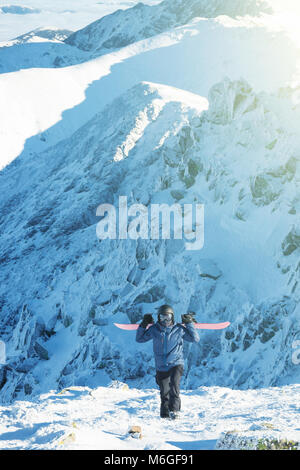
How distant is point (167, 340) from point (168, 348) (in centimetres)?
16

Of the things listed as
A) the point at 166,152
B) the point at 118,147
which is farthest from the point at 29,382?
the point at 118,147

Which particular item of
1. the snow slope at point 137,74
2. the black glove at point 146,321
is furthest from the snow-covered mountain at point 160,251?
the snow slope at point 137,74

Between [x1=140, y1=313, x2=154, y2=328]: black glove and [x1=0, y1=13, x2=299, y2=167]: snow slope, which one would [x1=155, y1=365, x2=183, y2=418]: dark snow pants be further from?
[x1=0, y1=13, x2=299, y2=167]: snow slope

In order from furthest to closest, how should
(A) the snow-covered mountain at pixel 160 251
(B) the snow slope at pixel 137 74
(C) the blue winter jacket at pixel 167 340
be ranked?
(B) the snow slope at pixel 137 74
(A) the snow-covered mountain at pixel 160 251
(C) the blue winter jacket at pixel 167 340

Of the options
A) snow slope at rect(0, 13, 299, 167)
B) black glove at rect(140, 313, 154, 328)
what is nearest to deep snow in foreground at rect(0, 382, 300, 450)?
black glove at rect(140, 313, 154, 328)

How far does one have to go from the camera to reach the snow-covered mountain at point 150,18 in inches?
5331

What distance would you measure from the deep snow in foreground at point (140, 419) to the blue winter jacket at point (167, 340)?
1.18 m

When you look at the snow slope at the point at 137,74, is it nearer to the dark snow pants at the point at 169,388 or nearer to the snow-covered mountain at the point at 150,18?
the snow-covered mountain at the point at 150,18

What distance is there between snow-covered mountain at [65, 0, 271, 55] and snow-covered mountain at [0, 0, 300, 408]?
322ft

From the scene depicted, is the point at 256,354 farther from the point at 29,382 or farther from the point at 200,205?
the point at 29,382

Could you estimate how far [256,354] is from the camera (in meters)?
19.7

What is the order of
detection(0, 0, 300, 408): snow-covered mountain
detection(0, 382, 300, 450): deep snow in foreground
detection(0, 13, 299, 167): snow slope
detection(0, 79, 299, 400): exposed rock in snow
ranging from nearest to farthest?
detection(0, 382, 300, 450): deep snow in foreground
detection(0, 79, 299, 400): exposed rock in snow
detection(0, 0, 300, 408): snow-covered mountain
detection(0, 13, 299, 167): snow slope

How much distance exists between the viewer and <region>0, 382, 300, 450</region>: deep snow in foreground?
740cm

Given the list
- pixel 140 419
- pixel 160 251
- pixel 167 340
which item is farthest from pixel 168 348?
pixel 160 251
